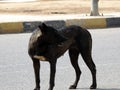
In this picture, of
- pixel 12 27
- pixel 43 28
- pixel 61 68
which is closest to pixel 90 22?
pixel 12 27

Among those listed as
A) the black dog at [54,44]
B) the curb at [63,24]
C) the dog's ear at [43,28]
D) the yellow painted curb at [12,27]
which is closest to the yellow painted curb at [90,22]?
the curb at [63,24]

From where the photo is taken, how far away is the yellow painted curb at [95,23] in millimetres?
14062

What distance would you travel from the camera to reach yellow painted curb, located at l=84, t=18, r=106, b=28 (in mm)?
14062

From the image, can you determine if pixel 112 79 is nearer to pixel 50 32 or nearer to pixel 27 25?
pixel 50 32

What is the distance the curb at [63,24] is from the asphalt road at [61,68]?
4.96 feet

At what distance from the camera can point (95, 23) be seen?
14117 mm

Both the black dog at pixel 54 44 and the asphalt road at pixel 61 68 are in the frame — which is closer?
the black dog at pixel 54 44

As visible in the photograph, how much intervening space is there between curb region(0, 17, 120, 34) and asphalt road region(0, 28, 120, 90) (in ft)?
4.96

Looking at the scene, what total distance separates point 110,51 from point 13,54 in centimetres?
193

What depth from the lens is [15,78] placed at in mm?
7488

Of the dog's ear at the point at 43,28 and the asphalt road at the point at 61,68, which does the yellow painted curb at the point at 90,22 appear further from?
the dog's ear at the point at 43,28

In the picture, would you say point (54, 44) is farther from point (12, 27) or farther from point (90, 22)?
point (90, 22)

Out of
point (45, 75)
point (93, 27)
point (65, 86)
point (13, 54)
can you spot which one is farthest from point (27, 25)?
point (65, 86)

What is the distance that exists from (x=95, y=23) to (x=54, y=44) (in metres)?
8.55
